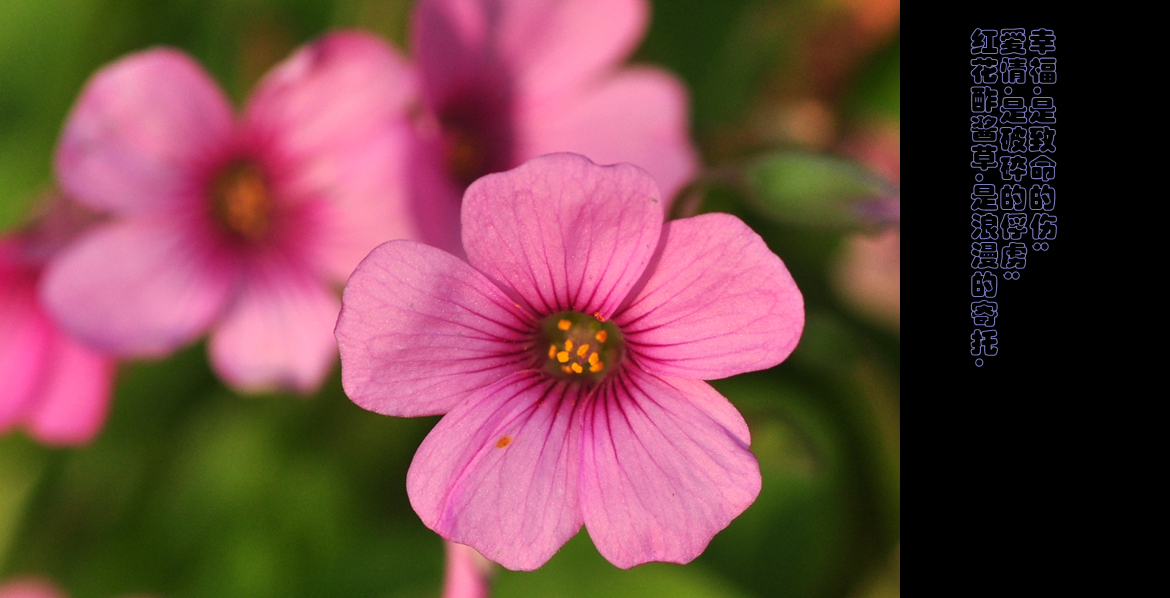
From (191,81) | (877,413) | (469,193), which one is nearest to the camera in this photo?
(469,193)

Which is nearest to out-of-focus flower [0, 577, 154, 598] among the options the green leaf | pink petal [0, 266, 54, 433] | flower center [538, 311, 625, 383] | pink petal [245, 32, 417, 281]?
pink petal [0, 266, 54, 433]

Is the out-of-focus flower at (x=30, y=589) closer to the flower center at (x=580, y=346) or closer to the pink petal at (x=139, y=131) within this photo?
the pink petal at (x=139, y=131)

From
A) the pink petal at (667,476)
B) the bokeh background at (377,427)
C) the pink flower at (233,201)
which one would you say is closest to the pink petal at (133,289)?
the pink flower at (233,201)

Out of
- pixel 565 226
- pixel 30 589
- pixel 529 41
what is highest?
pixel 529 41

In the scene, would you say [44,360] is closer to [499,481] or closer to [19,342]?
[19,342]

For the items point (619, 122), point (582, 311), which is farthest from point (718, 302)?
point (619, 122)
